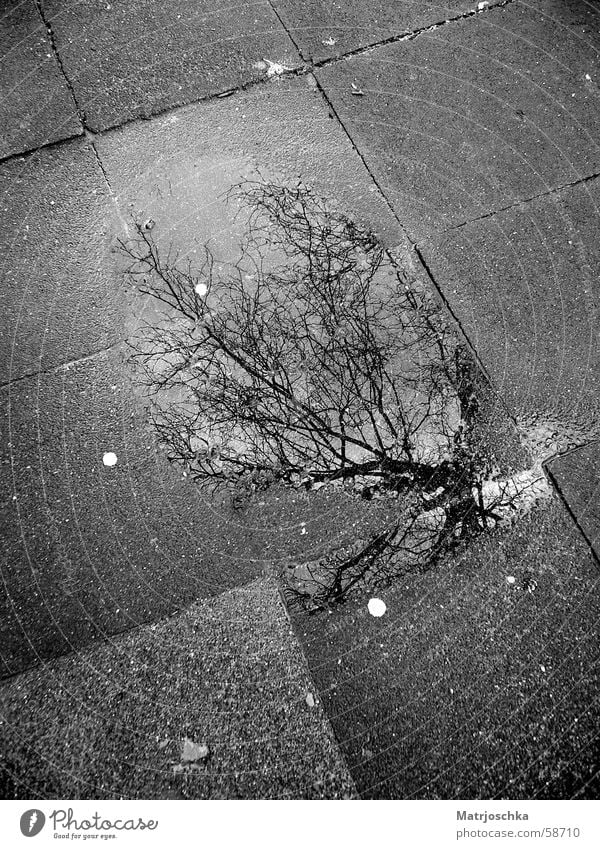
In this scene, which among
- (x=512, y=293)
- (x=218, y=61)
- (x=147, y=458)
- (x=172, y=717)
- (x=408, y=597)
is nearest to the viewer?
(x=172, y=717)

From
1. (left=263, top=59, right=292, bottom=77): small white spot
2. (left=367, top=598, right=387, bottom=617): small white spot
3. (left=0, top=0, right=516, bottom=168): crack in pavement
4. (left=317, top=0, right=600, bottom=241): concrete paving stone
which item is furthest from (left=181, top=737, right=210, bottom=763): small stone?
(left=263, top=59, right=292, bottom=77): small white spot

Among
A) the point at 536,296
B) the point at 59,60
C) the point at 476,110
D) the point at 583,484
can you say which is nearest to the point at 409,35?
the point at 476,110

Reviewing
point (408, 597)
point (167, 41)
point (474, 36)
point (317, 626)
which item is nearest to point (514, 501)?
point (408, 597)

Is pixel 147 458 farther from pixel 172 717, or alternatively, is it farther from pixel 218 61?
pixel 218 61

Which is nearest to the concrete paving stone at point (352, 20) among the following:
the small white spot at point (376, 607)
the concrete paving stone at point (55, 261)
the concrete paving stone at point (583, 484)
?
the concrete paving stone at point (55, 261)

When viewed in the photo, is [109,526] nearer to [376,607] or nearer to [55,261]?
[376,607]

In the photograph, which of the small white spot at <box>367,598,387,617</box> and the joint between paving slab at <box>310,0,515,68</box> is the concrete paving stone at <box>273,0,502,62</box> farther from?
the small white spot at <box>367,598,387,617</box>
